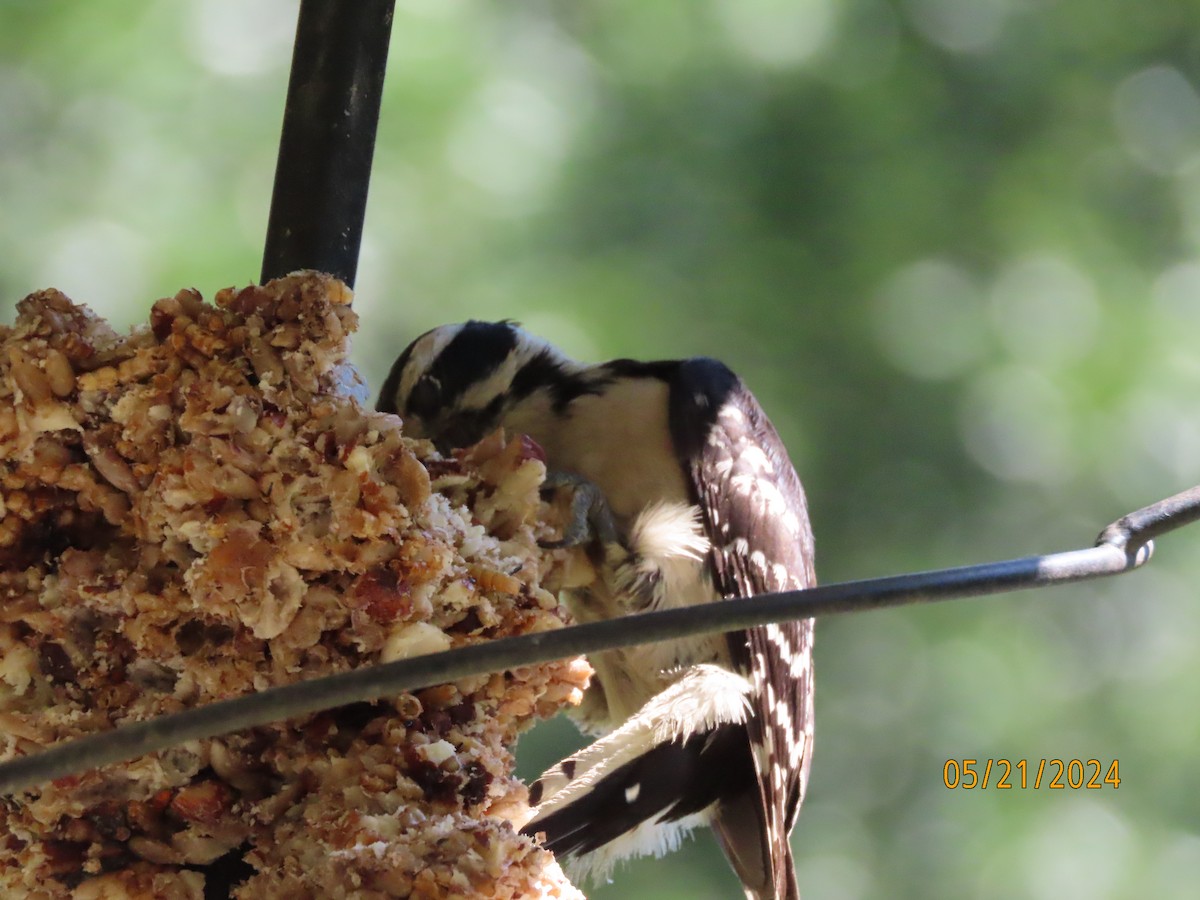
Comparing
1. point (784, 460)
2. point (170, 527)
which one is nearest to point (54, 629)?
point (170, 527)

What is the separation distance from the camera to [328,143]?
1184 mm

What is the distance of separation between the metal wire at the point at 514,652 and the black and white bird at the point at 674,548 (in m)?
0.72

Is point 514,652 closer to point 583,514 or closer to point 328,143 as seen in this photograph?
point 328,143

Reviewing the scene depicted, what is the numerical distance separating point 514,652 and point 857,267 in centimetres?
314

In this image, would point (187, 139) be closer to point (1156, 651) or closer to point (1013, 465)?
point (1013, 465)

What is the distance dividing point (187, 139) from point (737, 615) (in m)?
3.05

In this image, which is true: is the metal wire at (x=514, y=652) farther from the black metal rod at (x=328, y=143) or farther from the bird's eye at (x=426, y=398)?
the bird's eye at (x=426, y=398)

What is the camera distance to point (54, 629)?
1.00m

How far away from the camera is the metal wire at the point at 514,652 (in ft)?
2.43

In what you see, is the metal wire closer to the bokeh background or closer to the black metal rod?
the black metal rod
